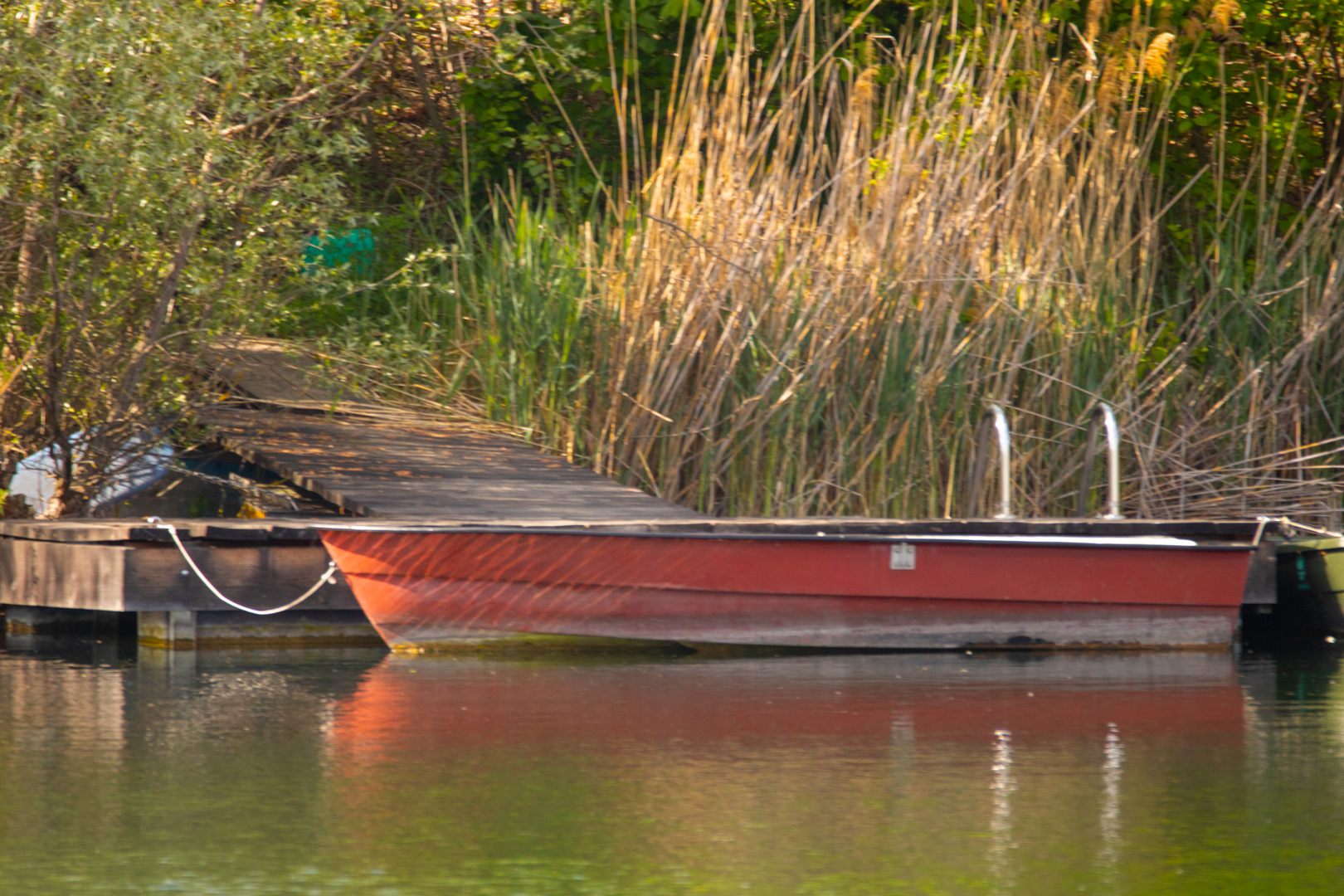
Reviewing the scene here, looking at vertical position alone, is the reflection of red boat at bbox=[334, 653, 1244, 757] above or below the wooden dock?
below

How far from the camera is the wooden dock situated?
7.66 metres

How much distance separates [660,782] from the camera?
4.54m

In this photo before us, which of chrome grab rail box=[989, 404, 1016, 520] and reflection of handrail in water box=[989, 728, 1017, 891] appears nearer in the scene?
reflection of handrail in water box=[989, 728, 1017, 891]

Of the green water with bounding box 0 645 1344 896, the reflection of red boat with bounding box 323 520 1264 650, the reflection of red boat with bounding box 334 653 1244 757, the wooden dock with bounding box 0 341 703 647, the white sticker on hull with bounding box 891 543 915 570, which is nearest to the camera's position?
the green water with bounding box 0 645 1344 896

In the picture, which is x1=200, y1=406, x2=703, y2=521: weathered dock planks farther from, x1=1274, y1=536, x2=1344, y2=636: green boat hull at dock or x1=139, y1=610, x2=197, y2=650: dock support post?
x1=1274, y1=536, x2=1344, y2=636: green boat hull at dock

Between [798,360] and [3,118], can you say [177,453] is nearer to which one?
[3,118]

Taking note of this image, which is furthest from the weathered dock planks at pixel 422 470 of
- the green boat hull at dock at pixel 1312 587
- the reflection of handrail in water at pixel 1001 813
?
the reflection of handrail in water at pixel 1001 813

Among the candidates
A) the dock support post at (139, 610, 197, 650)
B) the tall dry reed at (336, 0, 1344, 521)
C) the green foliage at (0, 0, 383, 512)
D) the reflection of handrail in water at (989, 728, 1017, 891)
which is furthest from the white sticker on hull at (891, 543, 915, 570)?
the green foliage at (0, 0, 383, 512)

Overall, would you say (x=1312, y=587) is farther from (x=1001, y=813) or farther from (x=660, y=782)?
(x=660, y=782)

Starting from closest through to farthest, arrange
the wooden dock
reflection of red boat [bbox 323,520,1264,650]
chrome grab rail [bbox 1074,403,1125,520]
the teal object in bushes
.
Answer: reflection of red boat [bbox 323,520,1264,650] < the wooden dock < chrome grab rail [bbox 1074,403,1125,520] < the teal object in bushes

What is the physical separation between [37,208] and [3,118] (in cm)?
53

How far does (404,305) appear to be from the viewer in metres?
11.1

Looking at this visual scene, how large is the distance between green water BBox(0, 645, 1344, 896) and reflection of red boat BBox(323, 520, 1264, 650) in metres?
0.61

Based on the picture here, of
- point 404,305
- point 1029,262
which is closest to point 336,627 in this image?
point 404,305
